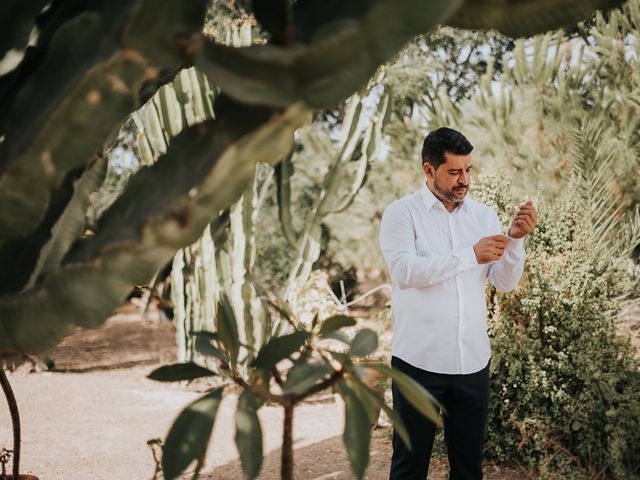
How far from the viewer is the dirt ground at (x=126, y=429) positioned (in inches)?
195

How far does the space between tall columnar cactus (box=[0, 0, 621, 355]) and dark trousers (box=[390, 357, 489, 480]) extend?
5.15 ft

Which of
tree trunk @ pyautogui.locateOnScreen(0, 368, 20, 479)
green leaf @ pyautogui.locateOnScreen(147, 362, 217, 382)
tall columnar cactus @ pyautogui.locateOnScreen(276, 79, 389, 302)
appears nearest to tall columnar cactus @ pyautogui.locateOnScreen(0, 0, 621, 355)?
green leaf @ pyautogui.locateOnScreen(147, 362, 217, 382)

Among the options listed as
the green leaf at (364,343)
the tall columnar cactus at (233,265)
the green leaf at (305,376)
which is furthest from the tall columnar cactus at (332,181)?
the green leaf at (305,376)

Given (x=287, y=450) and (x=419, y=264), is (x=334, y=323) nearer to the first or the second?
(x=287, y=450)

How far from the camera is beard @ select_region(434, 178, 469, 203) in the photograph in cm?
295

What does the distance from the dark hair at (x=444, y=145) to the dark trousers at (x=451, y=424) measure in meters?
0.80

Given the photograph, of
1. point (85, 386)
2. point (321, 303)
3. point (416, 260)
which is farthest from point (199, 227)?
point (85, 386)

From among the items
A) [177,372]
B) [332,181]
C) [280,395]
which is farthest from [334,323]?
[332,181]

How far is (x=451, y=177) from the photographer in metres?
2.93

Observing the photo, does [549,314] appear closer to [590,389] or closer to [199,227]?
[590,389]

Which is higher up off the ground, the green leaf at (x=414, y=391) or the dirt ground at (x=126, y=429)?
the green leaf at (x=414, y=391)

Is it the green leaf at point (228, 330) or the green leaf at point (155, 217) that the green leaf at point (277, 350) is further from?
the green leaf at point (155, 217)

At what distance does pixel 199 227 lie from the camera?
4.42 ft

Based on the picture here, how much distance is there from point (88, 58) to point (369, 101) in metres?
12.6
